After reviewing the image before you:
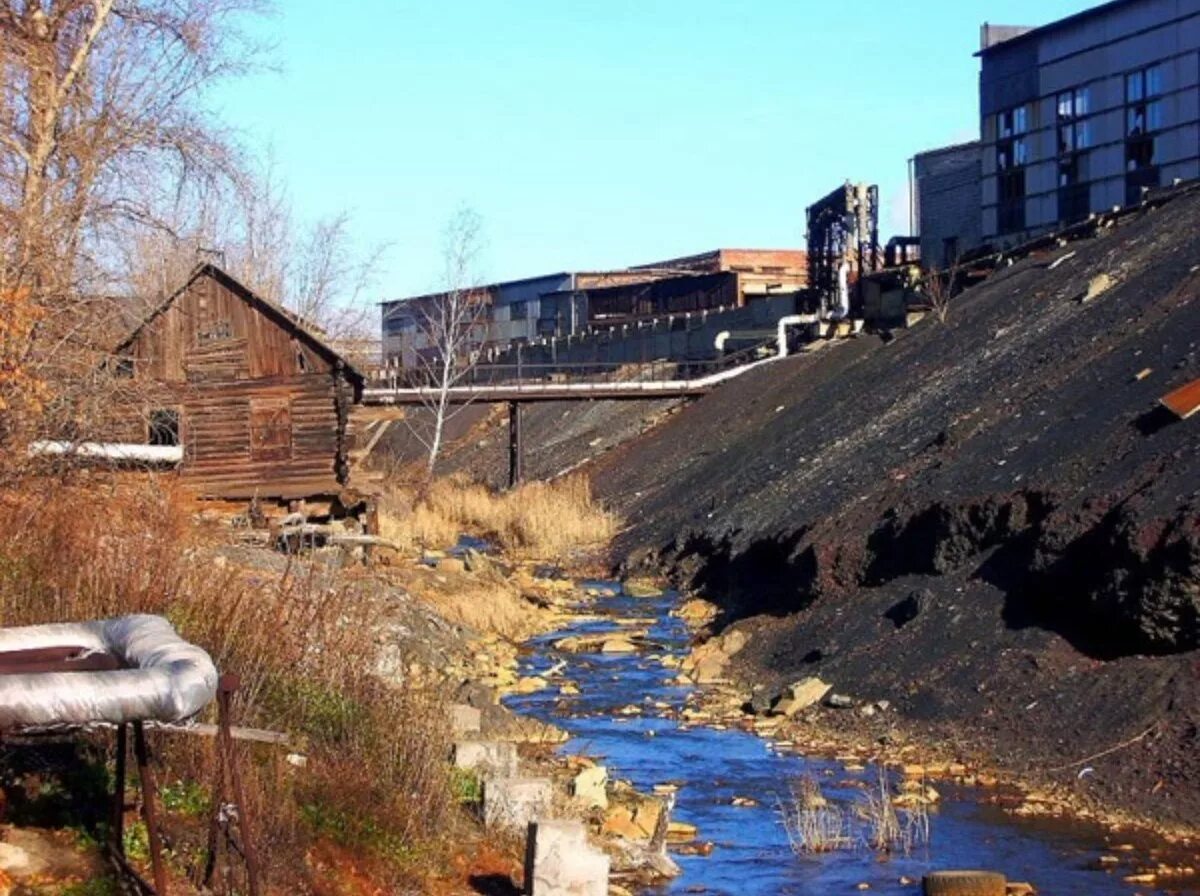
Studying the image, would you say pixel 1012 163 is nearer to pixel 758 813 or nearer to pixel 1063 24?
pixel 1063 24

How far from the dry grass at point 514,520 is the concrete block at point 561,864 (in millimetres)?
25080

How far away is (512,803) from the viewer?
13078 millimetres

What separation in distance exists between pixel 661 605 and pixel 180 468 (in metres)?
9.43

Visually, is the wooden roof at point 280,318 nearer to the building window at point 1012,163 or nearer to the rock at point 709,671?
the rock at point 709,671

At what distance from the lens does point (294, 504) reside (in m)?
35.2

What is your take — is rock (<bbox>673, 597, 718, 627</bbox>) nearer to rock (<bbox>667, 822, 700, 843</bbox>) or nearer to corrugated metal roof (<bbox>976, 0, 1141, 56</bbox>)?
rock (<bbox>667, 822, 700, 843</bbox>)

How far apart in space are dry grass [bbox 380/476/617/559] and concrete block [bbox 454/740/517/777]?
73.1 feet

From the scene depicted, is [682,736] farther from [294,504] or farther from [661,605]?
[294,504]

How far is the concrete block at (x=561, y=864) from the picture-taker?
11406 millimetres

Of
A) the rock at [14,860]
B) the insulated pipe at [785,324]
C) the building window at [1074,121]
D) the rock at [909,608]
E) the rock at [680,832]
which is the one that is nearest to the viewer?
the rock at [14,860]

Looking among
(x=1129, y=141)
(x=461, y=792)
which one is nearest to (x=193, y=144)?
(x=461, y=792)

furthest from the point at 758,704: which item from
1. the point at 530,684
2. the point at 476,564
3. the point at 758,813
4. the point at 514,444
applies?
the point at 514,444

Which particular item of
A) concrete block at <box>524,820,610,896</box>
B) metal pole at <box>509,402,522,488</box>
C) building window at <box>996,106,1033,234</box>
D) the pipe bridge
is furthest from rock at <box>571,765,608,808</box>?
building window at <box>996,106,1033,234</box>

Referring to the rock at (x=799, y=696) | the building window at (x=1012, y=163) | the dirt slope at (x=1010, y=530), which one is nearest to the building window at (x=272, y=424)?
the dirt slope at (x=1010, y=530)
